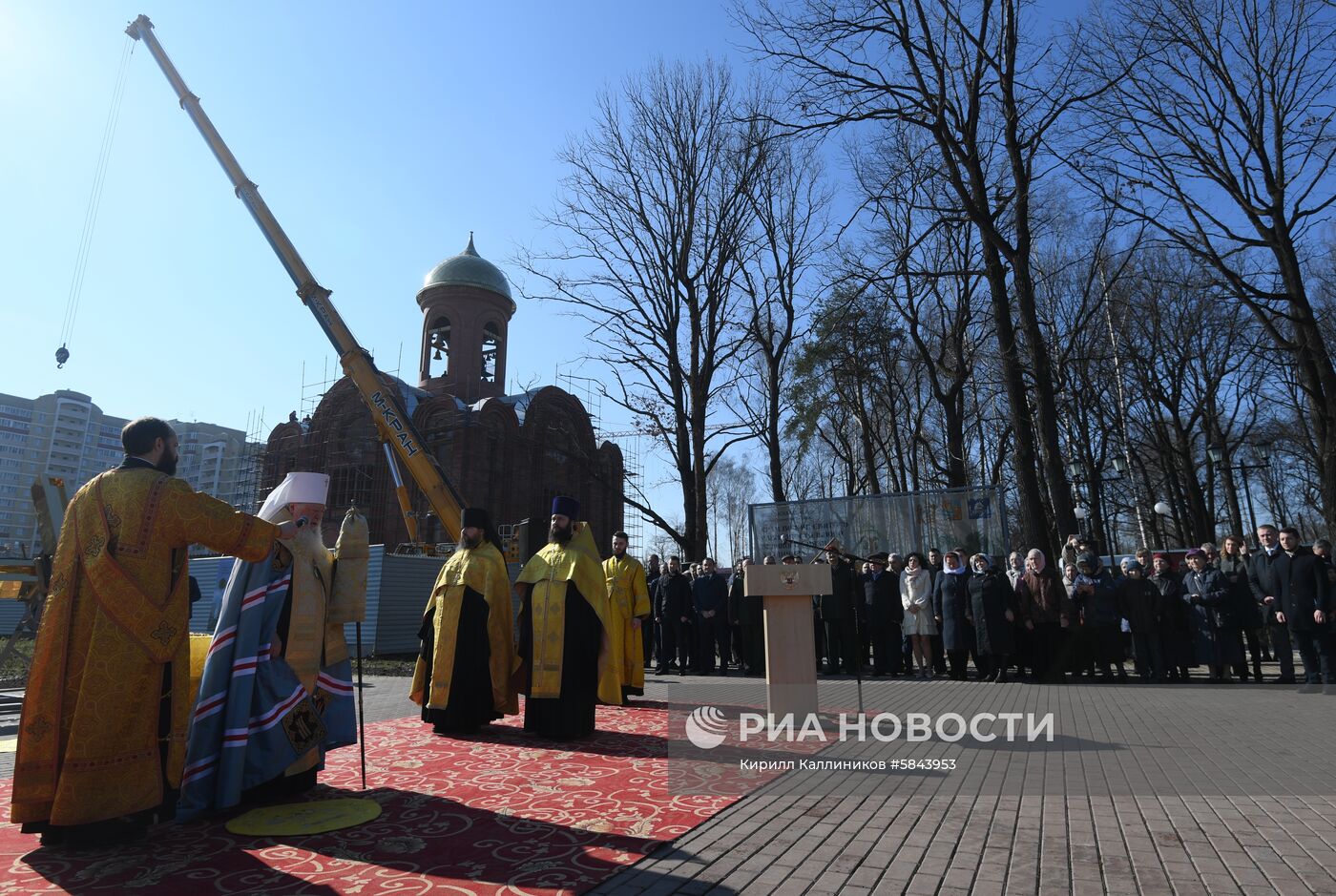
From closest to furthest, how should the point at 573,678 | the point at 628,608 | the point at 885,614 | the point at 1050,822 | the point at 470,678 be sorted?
the point at 1050,822 < the point at 573,678 < the point at 470,678 < the point at 628,608 < the point at 885,614

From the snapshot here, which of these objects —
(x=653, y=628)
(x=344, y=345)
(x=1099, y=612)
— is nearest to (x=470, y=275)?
(x=344, y=345)

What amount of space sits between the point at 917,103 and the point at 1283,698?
33.3ft

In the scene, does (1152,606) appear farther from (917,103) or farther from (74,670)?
(74,670)

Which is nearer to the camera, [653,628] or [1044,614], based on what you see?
[1044,614]

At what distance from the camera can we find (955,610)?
1050 cm

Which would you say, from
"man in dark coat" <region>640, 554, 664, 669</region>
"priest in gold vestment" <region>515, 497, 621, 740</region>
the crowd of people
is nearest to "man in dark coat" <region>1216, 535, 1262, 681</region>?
the crowd of people

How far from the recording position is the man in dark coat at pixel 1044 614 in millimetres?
10289

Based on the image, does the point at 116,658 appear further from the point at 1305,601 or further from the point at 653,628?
the point at 1305,601

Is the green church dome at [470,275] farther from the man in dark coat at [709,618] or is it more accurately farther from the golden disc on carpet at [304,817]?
the golden disc on carpet at [304,817]

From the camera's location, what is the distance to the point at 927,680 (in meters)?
10.8

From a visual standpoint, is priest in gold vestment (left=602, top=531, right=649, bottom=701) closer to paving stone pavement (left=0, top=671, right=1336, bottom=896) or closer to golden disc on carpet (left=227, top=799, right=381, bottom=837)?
paving stone pavement (left=0, top=671, right=1336, bottom=896)

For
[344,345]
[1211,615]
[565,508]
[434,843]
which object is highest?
[344,345]

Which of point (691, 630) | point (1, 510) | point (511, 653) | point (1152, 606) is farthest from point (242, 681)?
point (1, 510)

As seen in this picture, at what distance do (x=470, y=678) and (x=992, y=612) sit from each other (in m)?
7.06
